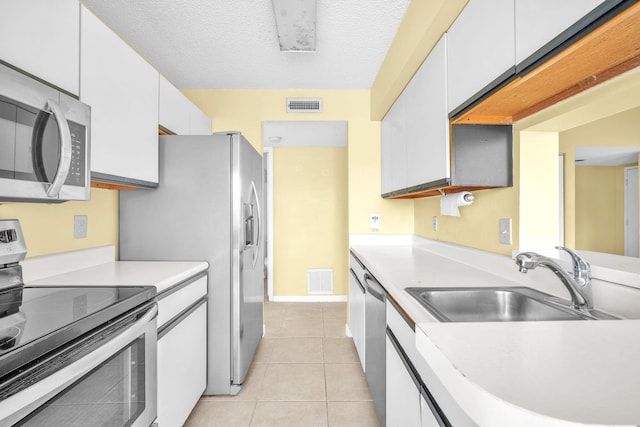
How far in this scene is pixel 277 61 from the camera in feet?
8.54

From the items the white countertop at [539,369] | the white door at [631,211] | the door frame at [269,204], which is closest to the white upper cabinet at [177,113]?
the door frame at [269,204]

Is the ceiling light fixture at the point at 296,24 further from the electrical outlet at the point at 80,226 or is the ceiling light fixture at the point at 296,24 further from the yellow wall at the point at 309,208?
the yellow wall at the point at 309,208

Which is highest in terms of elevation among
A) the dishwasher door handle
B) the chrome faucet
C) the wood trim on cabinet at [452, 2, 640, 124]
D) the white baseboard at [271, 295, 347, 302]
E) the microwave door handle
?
the wood trim on cabinet at [452, 2, 640, 124]

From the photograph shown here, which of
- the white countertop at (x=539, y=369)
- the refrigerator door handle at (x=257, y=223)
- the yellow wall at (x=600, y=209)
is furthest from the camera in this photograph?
the refrigerator door handle at (x=257, y=223)

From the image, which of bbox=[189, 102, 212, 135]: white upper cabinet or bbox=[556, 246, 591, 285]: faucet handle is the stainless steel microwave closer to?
bbox=[189, 102, 212, 135]: white upper cabinet

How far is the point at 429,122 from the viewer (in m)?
1.74

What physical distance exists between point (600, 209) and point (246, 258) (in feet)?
6.30

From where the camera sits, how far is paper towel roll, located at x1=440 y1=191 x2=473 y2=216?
1.83m

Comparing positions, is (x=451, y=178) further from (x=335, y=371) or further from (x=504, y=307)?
(x=335, y=371)

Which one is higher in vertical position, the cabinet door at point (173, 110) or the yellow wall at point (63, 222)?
the cabinet door at point (173, 110)

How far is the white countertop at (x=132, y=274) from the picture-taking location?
140 cm

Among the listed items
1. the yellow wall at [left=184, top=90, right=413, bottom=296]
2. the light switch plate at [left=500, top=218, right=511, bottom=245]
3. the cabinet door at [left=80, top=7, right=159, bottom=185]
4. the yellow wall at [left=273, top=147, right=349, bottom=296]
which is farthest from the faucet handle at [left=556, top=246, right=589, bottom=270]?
the yellow wall at [left=273, top=147, right=349, bottom=296]

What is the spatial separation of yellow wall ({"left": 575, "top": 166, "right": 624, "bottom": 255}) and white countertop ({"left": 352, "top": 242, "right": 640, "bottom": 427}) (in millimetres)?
513

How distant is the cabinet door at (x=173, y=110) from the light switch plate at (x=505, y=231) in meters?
2.11
